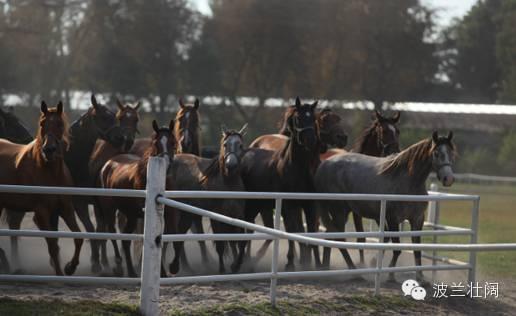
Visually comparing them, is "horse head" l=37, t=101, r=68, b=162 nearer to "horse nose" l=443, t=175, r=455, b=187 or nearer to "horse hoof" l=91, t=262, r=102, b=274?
"horse hoof" l=91, t=262, r=102, b=274

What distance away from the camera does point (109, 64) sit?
4453 cm

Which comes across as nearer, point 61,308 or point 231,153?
point 61,308

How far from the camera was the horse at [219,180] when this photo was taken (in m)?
Result: 10.8

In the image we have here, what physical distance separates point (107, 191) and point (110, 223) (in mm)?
3386

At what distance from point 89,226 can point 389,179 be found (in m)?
3.72

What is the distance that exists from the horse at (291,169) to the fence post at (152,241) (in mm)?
4517

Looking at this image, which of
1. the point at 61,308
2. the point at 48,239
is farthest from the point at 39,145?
the point at 61,308

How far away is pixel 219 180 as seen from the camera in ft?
36.6

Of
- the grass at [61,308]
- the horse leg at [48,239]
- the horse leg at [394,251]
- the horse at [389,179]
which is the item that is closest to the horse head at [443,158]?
the horse at [389,179]

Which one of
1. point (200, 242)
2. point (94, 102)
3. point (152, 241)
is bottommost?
point (200, 242)

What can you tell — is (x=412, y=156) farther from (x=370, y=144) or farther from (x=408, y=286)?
(x=370, y=144)

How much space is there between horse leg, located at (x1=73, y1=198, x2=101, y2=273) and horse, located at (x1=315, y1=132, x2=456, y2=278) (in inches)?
109

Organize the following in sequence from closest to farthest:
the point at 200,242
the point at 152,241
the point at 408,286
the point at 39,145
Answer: the point at 152,241
the point at 39,145
the point at 408,286
the point at 200,242

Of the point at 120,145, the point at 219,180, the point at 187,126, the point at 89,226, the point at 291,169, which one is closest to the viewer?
the point at 89,226
